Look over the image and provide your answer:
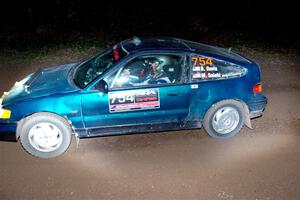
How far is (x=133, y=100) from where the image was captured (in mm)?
5258

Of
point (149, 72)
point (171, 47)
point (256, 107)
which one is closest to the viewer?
point (149, 72)

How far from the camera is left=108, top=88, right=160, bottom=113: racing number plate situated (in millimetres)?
5195

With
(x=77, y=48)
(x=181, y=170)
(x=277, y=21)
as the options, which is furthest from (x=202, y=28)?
(x=181, y=170)

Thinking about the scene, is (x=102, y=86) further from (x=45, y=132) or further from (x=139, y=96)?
(x=45, y=132)

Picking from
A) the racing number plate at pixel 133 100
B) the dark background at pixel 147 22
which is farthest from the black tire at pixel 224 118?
the dark background at pixel 147 22

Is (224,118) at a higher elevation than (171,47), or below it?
below

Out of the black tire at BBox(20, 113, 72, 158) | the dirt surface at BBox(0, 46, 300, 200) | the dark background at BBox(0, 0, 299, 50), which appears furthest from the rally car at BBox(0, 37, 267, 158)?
the dark background at BBox(0, 0, 299, 50)

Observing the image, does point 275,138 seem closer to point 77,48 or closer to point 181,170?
point 181,170

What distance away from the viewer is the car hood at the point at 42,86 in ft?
17.3

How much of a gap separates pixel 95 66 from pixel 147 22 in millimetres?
8957

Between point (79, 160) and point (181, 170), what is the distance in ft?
5.16

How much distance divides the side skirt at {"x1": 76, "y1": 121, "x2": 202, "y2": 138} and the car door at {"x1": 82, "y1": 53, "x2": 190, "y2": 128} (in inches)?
3.0

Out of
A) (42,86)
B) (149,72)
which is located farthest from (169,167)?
(42,86)

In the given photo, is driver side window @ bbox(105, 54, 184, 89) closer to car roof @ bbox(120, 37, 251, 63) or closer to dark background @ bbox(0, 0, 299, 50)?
car roof @ bbox(120, 37, 251, 63)
